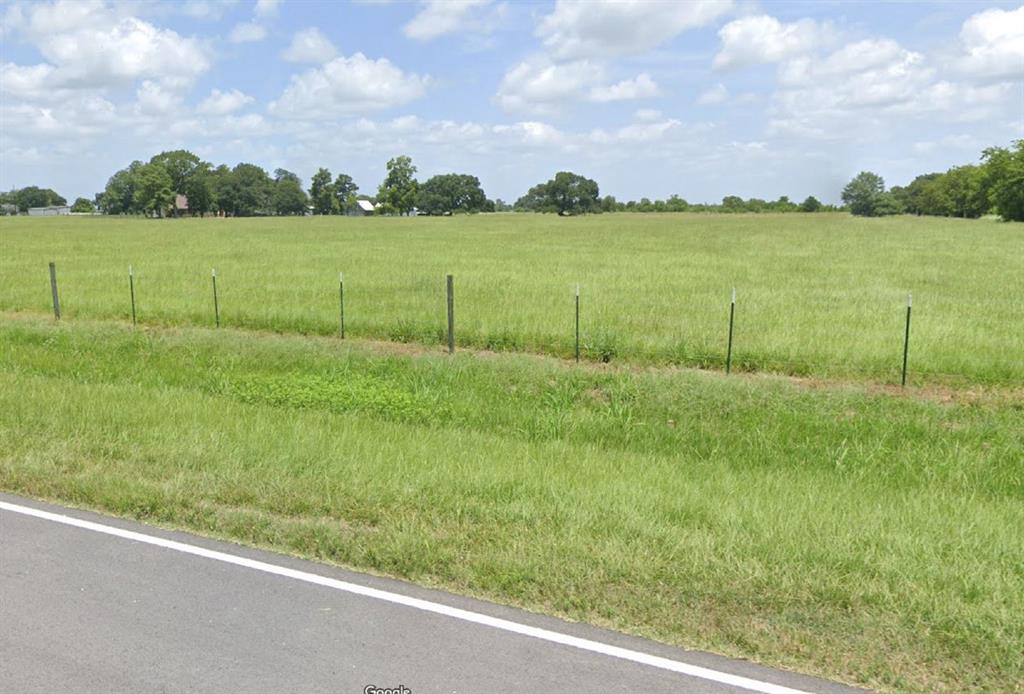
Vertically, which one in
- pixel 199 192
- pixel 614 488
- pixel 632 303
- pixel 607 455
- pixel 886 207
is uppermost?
pixel 199 192

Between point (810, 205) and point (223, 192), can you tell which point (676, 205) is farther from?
point (223, 192)

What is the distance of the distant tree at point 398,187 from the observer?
142625mm

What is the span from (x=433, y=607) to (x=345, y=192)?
169609mm

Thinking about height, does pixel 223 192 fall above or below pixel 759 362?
above

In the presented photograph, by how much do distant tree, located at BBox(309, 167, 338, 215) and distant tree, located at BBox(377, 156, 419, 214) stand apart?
13753mm

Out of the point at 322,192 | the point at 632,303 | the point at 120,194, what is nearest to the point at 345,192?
the point at 322,192

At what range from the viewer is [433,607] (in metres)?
4.28

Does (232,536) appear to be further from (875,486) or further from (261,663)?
(875,486)

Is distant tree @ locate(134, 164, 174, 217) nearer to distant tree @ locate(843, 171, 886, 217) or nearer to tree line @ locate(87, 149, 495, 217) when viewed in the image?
tree line @ locate(87, 149, 495, 217)

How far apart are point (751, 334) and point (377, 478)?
364 inches

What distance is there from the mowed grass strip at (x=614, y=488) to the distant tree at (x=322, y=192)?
479 ft

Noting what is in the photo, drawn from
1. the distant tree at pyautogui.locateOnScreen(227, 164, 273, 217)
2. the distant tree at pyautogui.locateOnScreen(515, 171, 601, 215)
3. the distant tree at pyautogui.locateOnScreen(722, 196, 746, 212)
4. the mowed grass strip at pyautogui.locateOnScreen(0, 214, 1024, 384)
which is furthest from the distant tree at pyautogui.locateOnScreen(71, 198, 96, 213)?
the mowed grass strip at pyautogui.locateOnScreen(0, 214, 1024, 384)

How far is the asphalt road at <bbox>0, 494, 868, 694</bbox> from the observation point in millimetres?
3555

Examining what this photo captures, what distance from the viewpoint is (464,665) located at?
12.1 feet
